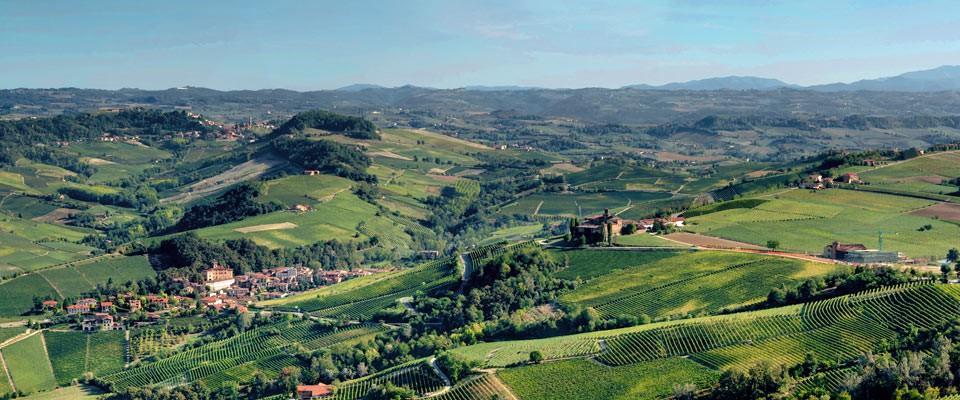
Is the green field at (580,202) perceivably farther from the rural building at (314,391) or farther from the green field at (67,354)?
the rural building at (314,391)

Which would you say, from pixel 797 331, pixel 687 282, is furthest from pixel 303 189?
pixel 797 331

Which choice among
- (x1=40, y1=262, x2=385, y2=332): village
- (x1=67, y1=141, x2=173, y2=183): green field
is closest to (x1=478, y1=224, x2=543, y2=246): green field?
(x1=40, y1=262, x2=385, y2=332): village

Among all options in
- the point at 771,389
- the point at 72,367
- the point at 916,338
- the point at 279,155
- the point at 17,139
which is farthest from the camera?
the point at 17,139

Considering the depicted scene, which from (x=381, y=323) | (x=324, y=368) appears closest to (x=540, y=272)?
(x=381, y=323)

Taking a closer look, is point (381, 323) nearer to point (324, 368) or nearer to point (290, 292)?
point (324, 368)

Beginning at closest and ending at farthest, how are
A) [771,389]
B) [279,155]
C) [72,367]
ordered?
[771,389]
[72,367]
[279,155]

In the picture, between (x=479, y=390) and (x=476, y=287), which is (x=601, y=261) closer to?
(x=476, y=287)
